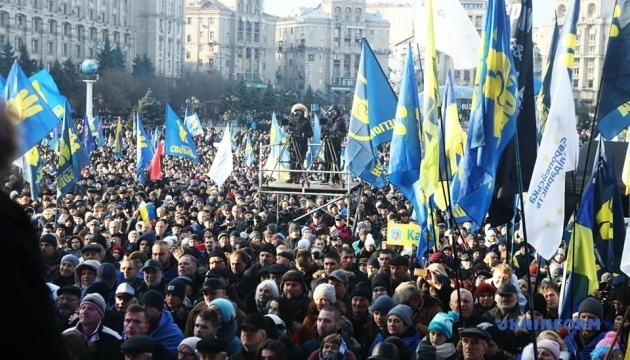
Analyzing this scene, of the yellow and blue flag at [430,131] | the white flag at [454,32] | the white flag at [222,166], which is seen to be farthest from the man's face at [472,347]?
the white flag at [222,166]

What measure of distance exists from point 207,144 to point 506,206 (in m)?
34.4

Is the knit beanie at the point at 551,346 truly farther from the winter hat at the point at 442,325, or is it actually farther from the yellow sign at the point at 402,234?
the yellow sign at the point at 402,234

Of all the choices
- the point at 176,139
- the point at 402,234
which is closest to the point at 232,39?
the point at 176,139

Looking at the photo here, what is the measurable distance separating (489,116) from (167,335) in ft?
7.35

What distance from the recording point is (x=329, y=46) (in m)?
132

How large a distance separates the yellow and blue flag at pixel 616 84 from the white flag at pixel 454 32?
1.61m

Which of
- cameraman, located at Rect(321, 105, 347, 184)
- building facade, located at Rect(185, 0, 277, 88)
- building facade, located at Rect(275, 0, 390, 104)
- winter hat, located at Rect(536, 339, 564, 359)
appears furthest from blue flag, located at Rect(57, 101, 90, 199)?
building facade, located at Rect(275, 0, 390, 104)

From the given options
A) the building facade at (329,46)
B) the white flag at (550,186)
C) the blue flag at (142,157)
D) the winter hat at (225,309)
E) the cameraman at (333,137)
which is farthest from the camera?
the building facade at (329,46)

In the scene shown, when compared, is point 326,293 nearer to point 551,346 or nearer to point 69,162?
point 551,346

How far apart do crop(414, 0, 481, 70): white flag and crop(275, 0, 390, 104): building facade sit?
4812 inches

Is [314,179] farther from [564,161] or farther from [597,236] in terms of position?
[564,161]

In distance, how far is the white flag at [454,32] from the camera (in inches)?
308

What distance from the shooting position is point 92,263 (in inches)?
273

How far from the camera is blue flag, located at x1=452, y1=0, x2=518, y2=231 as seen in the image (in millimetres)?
6039
